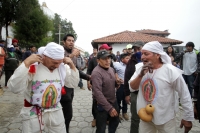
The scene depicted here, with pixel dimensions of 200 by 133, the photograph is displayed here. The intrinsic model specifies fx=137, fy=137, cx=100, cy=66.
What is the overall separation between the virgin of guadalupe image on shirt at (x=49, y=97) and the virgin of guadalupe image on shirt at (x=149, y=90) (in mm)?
1197

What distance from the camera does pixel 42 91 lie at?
1.62 meters

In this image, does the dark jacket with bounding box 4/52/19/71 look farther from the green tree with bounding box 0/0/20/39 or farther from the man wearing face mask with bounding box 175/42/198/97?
the green tree with bounding box 0/0/20/39

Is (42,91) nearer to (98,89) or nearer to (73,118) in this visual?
(98,89)

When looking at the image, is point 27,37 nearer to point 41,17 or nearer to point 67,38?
point 41,17

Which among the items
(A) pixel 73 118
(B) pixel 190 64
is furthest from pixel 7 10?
(B) pixel 190 64

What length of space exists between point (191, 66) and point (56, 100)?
4.97 metres

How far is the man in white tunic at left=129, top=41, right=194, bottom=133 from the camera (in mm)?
1713

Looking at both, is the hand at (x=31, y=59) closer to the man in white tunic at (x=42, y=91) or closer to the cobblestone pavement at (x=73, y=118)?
the man in white tunic at (x=42, y=91)

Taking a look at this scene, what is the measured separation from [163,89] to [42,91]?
151 centimetres

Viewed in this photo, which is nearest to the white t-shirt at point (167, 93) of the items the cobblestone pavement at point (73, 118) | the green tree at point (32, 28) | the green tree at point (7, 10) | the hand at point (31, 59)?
the hand at point (31, 59)

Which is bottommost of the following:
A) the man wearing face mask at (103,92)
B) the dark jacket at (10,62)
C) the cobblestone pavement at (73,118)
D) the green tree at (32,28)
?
the cobblestone pavement at (73,118)

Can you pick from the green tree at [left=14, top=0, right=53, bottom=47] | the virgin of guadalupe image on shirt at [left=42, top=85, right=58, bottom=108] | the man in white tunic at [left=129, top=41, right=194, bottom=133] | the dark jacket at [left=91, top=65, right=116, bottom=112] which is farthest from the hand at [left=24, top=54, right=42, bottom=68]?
the green tree at [left=14, top=0, right=53, bottom=47]

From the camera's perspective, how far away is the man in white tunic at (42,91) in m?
1.58

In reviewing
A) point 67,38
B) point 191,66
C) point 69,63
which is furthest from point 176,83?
point 191,66
